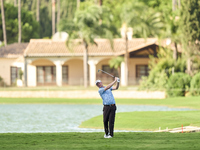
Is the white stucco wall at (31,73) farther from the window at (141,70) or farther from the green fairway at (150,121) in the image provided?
the green fairway at (150,121)

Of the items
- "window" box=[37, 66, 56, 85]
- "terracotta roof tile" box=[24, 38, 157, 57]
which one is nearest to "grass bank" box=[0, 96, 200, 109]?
"terracotta roof tile" box=[24, 38, 157, 57]

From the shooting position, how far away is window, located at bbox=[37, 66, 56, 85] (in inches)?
2272

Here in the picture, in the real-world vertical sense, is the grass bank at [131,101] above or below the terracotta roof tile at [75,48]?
below

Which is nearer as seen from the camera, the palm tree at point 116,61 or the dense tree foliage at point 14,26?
the palm tree at point 116,61

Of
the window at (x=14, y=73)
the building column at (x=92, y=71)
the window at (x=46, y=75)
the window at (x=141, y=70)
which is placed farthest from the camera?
the window at (x=14, y=73)

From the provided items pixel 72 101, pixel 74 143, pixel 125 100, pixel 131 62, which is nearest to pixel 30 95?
pixel 72 101

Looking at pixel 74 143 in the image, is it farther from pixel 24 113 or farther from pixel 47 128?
pixel 24 113

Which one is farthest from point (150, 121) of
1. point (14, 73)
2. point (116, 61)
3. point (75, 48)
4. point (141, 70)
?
point (14, 73)

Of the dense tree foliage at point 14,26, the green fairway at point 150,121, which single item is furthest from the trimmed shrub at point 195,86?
the dense tree foliage at point 14,26

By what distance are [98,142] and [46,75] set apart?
45.0m

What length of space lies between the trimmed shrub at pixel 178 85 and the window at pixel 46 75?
17504mm

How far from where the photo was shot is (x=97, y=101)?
1679 inches

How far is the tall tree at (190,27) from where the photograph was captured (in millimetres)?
43875

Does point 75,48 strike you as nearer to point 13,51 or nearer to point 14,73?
point 14,73
